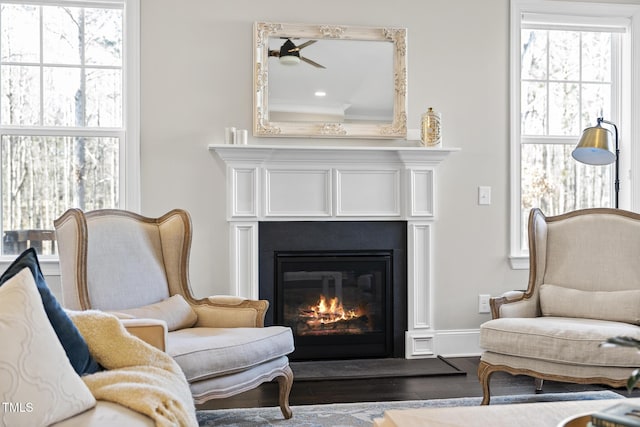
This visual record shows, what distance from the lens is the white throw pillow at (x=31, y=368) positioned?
65.8 inches

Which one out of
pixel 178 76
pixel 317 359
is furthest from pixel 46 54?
pixel 317 359

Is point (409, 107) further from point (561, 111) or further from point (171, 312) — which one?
point (171, 312)

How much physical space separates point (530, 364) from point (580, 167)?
2.02 meters

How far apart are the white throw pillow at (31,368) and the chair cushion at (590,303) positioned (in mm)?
2531

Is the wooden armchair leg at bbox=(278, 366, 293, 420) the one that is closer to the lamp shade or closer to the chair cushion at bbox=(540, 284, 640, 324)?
the chair cushion at bbox=(540, 284, 640, 324)

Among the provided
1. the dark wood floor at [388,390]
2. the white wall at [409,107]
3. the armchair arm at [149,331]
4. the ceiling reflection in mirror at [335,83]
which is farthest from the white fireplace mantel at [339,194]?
the armchair arm at [149,331]

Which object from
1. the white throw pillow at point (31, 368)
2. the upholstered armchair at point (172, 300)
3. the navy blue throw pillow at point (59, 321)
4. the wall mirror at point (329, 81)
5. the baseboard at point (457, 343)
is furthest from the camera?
the baseboard at point (457, 343)

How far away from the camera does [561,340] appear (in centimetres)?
302

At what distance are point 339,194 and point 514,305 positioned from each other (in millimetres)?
1326

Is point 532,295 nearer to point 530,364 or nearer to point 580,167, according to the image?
point 530,364

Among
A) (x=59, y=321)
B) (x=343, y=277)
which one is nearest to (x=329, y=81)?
(x=343, y=277)

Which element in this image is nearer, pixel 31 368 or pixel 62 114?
pixel 31 368

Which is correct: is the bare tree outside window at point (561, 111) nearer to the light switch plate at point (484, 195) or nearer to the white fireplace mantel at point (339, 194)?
the light switch plate at point (484, 195)

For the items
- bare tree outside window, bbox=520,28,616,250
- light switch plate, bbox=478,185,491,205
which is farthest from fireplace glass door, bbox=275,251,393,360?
bare tree outside window, bbox=520,28,616,250
